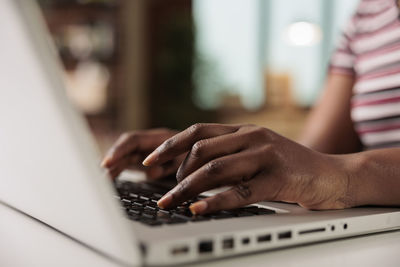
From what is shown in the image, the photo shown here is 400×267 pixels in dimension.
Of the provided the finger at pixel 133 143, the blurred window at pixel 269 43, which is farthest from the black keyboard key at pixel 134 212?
the blurred window at pixel 269 43

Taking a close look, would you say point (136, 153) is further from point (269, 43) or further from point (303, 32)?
point (269, 43)

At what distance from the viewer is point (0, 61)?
1.45 ft

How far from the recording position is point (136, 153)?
951mm

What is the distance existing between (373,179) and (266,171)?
0.17 metres

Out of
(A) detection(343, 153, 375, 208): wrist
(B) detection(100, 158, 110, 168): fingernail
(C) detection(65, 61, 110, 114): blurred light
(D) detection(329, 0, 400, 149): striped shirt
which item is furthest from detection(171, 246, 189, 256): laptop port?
(C) detection(65, 61, 110, 114): blurred light

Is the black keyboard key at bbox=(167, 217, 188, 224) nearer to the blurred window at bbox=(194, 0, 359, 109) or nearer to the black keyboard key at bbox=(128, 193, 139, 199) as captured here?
the black keyboard key at bbox=(128, 193, 139, 199)

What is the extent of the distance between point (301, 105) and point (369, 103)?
14.4 ft

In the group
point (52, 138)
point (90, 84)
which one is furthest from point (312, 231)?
point (90, 84)

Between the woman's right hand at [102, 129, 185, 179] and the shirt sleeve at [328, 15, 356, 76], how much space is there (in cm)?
52

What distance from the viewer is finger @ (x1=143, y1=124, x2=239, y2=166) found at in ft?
1.93

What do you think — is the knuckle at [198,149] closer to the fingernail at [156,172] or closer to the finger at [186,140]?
the finger at [186,140]

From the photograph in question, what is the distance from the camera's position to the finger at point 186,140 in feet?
1.93

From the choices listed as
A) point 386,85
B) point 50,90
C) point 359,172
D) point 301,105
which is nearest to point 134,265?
point 50,90

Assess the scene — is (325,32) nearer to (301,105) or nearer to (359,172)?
(301,105)
